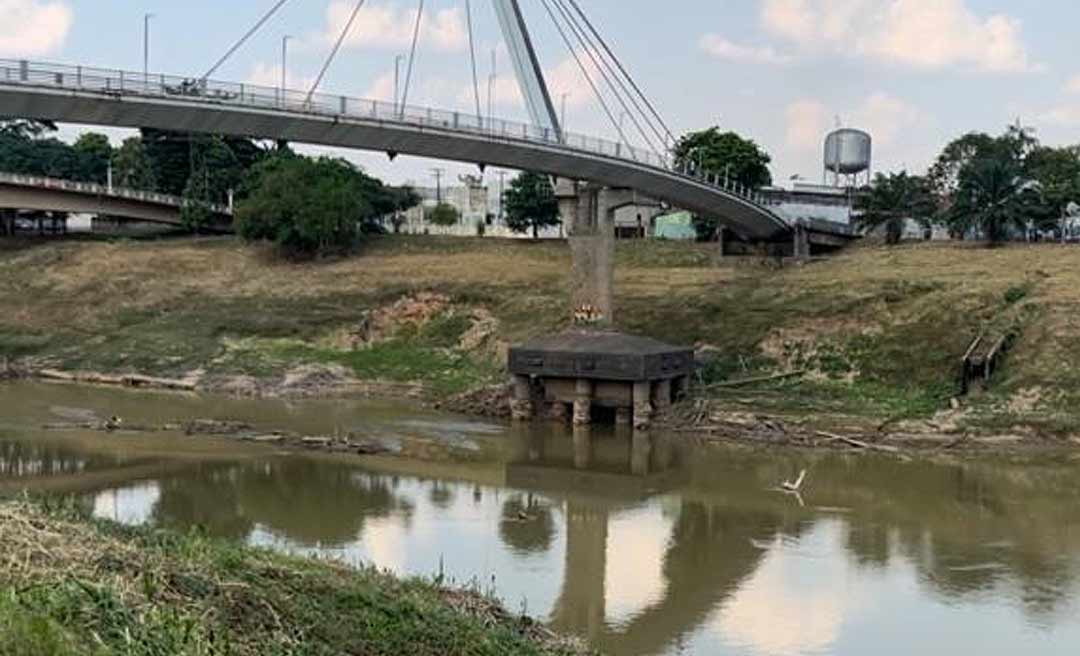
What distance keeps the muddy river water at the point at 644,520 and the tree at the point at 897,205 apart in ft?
121

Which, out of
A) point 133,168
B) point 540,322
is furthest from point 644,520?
point 133,168

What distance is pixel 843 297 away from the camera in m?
55.6

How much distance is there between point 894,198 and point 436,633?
67.0 metres

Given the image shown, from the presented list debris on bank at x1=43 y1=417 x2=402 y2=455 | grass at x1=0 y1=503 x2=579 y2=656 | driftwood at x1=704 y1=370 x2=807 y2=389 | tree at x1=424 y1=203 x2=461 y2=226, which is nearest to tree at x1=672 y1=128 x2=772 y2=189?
tree at x1=424 y1=203 x2=461 y2=226

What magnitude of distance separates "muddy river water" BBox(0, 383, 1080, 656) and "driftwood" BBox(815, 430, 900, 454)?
1634 millimetres

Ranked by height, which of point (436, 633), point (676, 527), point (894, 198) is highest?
point (894, 198)

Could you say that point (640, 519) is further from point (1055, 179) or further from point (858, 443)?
point (1055, 179)

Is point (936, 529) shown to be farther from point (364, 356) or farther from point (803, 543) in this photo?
point (364, 356)

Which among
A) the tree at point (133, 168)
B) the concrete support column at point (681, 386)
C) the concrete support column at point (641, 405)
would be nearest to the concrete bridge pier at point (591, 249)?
the concrete support column at point (681, 386)

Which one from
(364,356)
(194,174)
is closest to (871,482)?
(364,356)

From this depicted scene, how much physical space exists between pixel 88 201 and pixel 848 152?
64.0 meters

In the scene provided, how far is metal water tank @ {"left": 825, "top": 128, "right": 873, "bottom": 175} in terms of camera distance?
108750 mm

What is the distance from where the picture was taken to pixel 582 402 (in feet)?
150

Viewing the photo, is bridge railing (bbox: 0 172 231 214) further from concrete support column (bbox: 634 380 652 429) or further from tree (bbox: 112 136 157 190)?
concrete support column (bbox: 634 380 652 429)
